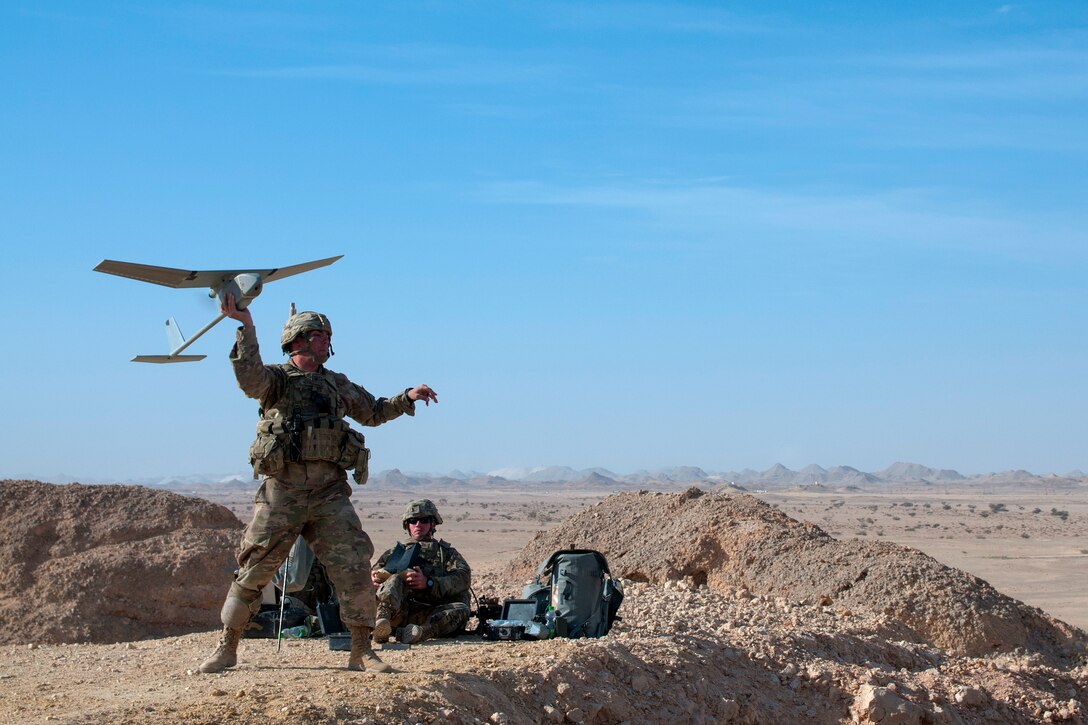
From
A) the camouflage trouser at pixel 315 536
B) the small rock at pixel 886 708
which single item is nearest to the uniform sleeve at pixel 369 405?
the camouflage trouser at pixel 315 536

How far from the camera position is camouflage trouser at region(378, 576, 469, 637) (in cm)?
863

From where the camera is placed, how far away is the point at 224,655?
6887 millimetres

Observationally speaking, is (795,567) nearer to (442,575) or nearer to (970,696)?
(970,696)

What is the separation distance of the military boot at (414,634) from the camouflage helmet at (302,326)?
240 cm

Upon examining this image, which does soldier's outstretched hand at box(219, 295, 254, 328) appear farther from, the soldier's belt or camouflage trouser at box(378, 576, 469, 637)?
camouflage trouser at box(378, 576, 469, 637)

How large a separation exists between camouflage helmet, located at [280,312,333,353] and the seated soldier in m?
2.19

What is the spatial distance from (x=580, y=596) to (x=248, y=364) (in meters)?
3.18

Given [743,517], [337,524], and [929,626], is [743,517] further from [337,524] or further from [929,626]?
[337,524]

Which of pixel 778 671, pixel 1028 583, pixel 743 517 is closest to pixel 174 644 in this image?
pixel 778 671

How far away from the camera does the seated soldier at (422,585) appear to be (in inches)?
340

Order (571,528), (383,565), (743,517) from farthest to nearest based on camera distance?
1. (571,528)
2. (743,517)
3. (383,565)

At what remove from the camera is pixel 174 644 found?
9.21 metres

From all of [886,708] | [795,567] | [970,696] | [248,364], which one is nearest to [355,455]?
[248,364]

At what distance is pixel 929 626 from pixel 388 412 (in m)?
6.04
